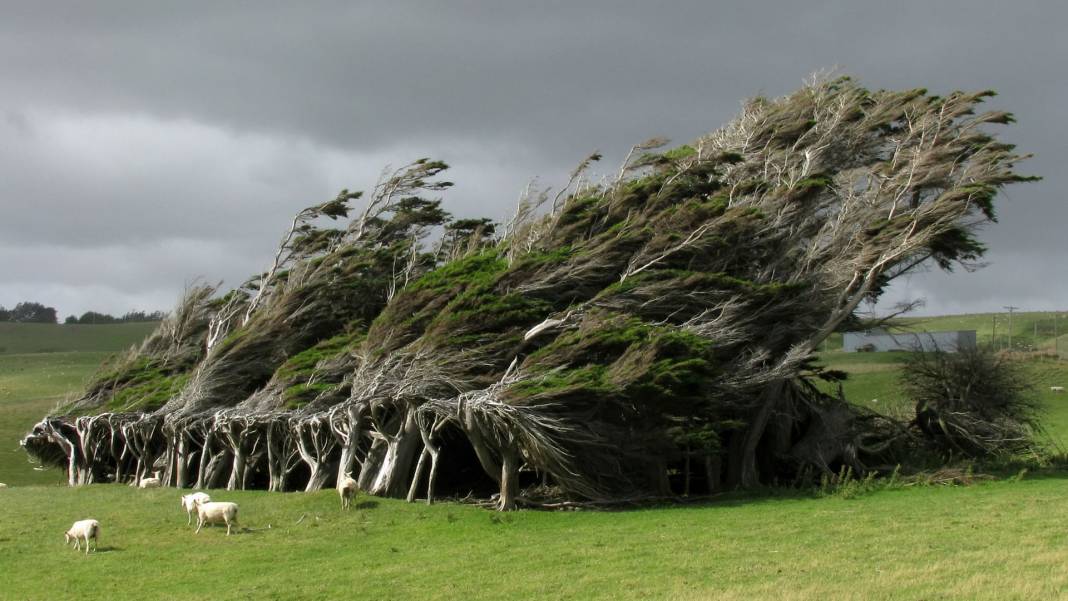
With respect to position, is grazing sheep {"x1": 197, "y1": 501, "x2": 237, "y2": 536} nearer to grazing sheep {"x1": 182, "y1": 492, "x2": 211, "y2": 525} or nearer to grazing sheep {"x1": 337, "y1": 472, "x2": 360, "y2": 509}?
grazing sheep {"x1": 182, "y1": 492, "x2": 211, "y2": 525}

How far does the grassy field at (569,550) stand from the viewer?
1530 cm

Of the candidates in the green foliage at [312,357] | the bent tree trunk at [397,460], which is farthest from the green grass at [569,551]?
the green foliage at [312,357]

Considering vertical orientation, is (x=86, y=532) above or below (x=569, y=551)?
above

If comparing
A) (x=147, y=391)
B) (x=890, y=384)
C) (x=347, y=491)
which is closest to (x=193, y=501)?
(x=347, y=491)

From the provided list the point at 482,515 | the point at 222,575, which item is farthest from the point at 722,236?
the point at 222,575

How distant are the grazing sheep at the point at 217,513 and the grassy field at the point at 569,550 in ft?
1.09

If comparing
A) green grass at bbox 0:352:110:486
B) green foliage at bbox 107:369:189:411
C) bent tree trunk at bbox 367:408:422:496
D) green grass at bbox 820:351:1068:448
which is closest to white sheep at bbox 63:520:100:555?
bent tree trunk at bbox 367:408:422:496

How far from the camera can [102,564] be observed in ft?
61.9

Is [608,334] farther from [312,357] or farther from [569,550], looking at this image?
[312,357]

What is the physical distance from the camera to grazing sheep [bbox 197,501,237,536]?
Result: 72.0ft

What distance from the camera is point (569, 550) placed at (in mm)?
18969

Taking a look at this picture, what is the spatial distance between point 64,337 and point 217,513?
111 meters

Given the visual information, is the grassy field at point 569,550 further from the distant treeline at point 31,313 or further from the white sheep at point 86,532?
the distant treeline at point 31,313

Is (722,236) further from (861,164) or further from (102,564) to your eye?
(102,564)
